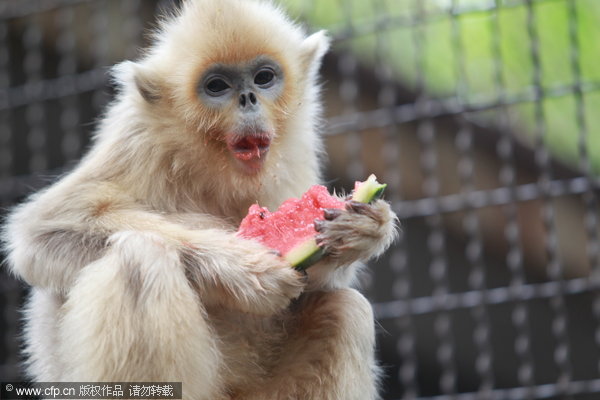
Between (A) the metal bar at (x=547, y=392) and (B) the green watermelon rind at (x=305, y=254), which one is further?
(A) the metal bar at (x=547, y=392)

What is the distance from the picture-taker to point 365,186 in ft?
16.4

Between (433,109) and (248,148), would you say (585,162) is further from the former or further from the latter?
(248,148)

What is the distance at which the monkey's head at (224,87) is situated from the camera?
17.8 feet

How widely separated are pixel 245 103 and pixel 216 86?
0.31 metres

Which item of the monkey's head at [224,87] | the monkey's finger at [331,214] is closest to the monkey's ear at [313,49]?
the monkey's head at [224,87]

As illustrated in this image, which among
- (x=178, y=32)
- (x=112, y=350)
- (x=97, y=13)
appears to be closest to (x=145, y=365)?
(x=112, y=350)

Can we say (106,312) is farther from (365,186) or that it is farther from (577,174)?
(577,174)

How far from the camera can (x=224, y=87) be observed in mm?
5562

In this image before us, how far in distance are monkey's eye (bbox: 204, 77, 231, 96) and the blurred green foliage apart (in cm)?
399

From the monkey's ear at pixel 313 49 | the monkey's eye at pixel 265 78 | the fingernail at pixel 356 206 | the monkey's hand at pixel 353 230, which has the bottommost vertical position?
the monkey's hand at pixel 353 230

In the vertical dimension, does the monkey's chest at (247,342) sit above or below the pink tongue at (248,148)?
below

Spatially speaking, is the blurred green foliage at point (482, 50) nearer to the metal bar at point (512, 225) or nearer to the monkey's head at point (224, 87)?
the metal bar at point (512, 225)

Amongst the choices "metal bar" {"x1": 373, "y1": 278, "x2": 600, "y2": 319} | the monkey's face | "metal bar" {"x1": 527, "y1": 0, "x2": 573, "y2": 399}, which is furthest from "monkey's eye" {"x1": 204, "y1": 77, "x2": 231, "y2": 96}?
"metal bar" {"x1": 373, "y1": 278, "x2": 600, "y2": 319}

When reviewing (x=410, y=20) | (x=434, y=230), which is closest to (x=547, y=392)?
(x=434, y=230)
